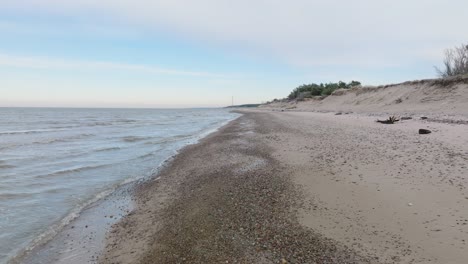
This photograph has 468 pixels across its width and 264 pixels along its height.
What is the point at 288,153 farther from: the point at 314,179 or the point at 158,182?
the point at 158,182

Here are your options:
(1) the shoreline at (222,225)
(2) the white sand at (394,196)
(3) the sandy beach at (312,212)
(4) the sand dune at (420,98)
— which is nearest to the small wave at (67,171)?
(3) the sandy beach at (312,212)

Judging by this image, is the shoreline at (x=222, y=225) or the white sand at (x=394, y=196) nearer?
the white sand at (x=394, y=196)

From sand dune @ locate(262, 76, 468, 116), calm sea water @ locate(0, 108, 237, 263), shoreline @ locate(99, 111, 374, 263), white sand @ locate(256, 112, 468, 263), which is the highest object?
sand dune @ locate(262, 76, 468, 116)

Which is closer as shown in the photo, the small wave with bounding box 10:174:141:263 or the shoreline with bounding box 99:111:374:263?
the shoreline with bounding box 99:111:374:263

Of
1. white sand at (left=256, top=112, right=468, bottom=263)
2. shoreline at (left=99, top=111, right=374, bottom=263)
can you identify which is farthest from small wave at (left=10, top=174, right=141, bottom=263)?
white sand at (left=256, top=112, right=468, bottom=263)

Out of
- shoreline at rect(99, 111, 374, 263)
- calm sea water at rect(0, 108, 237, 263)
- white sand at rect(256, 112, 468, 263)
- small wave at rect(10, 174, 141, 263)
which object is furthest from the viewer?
calm sea water at rect(0, 108, 237, 263)

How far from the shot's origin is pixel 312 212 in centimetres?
567

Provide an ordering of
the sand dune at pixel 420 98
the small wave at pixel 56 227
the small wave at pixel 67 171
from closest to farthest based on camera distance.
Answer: the small wave at pixel 56 227, the small wave at pixel 67 171, the sand dune at pixel 420 98

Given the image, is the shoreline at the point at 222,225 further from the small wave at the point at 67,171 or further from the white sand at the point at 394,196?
the small wave at the point at 67,171

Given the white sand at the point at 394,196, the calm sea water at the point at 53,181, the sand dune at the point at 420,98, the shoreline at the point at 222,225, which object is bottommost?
the calm sea water at the point at 53,181

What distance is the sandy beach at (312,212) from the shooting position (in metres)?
4.30

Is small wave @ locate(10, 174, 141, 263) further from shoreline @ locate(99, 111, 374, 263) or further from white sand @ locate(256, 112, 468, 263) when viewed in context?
white sand @ locate(256, 112, 468, 263)

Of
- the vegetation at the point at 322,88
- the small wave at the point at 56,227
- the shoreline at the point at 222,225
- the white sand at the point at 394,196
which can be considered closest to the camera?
the white sand at the point at 394,196

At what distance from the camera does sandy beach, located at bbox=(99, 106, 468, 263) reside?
4.30 meters
